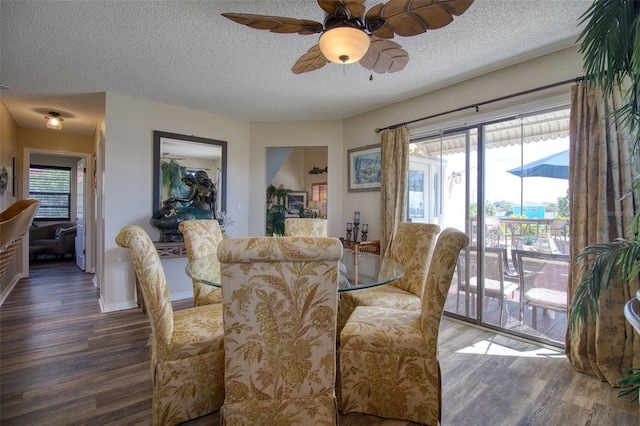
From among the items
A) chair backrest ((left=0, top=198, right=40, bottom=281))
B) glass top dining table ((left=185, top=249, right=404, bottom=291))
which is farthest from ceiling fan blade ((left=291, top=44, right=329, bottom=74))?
chair backrest ((left=0, top=198, right=40, bottom=281))

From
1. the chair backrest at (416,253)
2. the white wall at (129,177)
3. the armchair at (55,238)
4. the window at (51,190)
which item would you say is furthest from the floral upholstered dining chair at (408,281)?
the window at (51,190)

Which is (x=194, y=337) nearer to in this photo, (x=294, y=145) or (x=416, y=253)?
(x=416, y=253)

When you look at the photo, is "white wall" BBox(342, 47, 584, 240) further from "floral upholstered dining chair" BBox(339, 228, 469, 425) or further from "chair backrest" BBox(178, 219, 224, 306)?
"chair backrest" BBox(178, 219, 224, 306)

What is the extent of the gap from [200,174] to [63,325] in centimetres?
212

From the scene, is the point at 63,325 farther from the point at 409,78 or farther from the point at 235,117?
the point at 409,78

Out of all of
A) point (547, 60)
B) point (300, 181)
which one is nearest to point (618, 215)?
point (547, 60)

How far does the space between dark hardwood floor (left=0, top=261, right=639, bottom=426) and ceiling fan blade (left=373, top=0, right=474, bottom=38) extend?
6.93 ft

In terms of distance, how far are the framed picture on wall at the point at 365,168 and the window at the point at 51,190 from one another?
6913 mm

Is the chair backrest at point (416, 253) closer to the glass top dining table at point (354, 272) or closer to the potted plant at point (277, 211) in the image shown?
the glass top dining table at point (354, 272)

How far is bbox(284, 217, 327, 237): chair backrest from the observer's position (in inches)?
127

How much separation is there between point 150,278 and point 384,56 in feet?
6.21

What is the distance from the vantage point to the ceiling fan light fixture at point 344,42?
57.2 inches

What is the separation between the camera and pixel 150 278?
4.72ft

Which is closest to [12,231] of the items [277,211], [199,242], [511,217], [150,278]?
[150,278]
